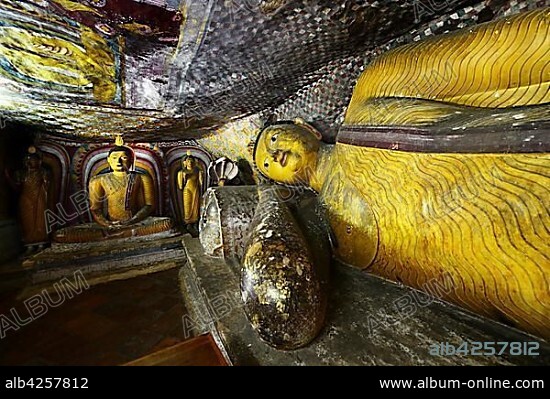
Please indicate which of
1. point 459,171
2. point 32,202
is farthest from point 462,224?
point 32,202

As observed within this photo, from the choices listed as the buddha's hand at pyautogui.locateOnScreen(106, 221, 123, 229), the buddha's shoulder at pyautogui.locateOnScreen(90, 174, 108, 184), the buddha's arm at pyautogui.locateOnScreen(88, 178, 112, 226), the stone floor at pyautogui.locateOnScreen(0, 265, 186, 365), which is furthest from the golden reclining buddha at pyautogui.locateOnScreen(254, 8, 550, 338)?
the buddha's shoulder at pyautogui.locateOnScreen(90, 174, 108, 184)

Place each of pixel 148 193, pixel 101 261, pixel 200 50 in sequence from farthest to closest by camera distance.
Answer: pixel 148 193, pixel 101 261, pixel 200 50

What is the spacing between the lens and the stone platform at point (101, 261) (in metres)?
2.17

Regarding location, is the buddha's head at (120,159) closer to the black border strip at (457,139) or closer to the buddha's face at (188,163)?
the buddha's face at (188,163)

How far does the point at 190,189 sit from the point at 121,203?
2.61 feet

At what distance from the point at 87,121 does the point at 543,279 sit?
3058mm

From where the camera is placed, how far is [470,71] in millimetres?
1007

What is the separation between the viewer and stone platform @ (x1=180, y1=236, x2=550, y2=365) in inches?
31.3

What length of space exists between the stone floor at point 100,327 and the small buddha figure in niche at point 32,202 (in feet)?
3.14

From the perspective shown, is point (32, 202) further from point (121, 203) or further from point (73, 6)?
point (73, 6)

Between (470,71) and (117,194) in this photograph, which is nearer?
(470,71)
